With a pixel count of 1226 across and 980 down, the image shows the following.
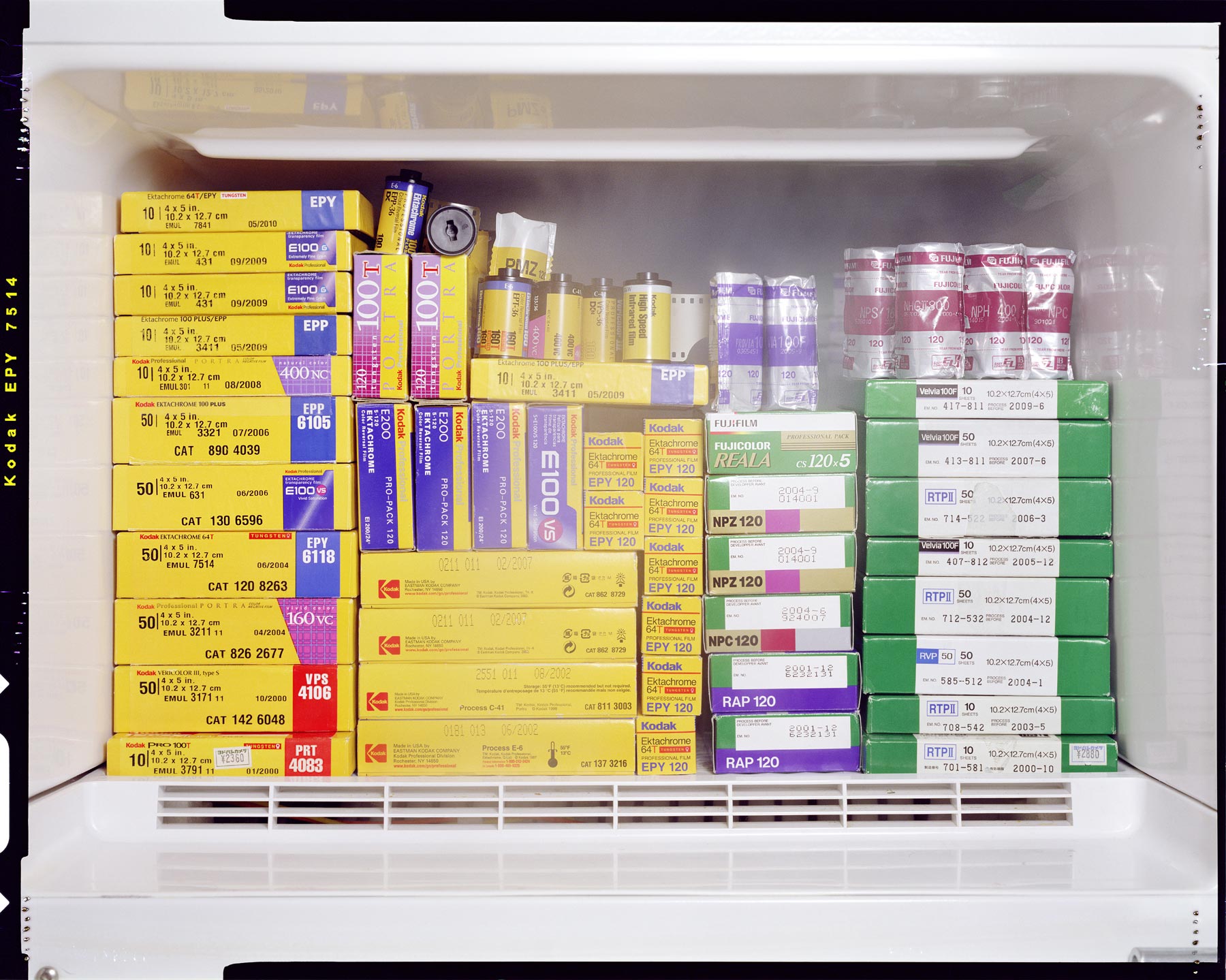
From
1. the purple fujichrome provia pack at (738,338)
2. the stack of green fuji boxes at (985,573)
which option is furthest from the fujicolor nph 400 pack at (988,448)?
the purple fujichrome provia pack at (738,338)

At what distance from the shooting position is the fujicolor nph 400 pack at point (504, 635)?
1703mm

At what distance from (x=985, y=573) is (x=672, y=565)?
59 cm

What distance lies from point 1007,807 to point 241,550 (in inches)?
58.1

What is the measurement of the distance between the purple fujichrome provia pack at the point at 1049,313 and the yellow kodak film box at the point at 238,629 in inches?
55.5

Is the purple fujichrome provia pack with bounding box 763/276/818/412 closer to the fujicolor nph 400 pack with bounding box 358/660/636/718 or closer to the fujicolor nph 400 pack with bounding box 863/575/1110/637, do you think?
the fujicolor nph 400 pack with bounding box 863/575/1110/637

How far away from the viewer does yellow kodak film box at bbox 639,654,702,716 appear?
1.71 meters

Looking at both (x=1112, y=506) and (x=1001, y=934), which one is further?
(x=1112, y=506)

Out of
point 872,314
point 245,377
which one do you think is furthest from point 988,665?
point 245,377

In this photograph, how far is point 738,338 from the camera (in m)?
1.76

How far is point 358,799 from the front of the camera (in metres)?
1.68

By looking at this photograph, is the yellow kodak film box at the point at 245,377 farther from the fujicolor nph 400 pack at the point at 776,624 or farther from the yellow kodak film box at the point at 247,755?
the fujicolor nph 400 pack at the point at 776,624

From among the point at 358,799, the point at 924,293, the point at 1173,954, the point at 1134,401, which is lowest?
the point at 1173,954

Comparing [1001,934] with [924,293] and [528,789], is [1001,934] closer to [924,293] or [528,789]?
[528,789]

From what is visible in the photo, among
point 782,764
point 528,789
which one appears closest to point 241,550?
point 528,789
